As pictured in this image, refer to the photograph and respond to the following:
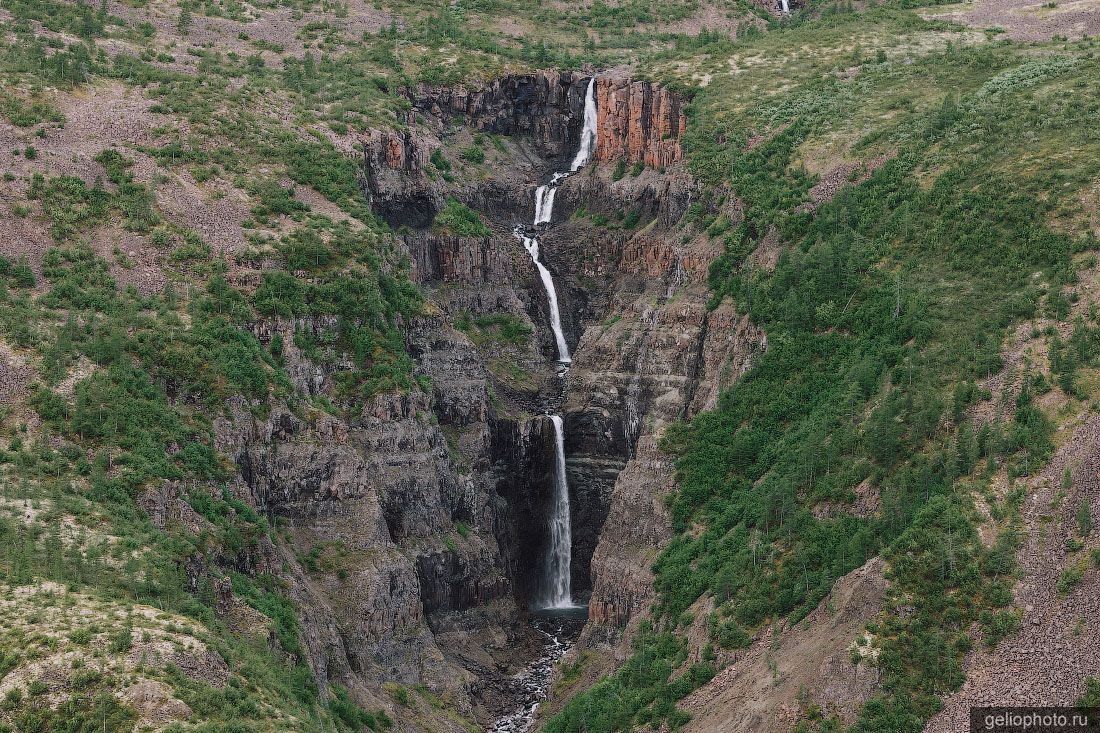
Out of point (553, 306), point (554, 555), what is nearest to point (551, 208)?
point (553, 306)

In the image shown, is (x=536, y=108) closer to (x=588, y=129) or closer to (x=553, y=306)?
(x=588, y=129)

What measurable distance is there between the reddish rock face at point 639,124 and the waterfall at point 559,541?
104ft

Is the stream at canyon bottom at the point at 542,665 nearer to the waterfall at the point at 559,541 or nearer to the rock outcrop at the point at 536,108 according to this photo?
the waterfall at the point at 559,541

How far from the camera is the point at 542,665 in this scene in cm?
11600

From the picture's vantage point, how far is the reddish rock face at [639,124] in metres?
148

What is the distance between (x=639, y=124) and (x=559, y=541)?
46275 mm

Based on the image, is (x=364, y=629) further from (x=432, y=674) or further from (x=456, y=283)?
(x=456, y=283)

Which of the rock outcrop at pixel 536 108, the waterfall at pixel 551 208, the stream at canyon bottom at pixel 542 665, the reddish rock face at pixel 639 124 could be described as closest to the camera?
the stream at canyon bottom at pixel 542 665

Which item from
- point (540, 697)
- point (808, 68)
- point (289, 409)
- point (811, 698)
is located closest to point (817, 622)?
point (811, 698)

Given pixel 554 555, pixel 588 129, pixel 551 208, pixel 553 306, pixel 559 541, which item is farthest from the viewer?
pixel 588 129

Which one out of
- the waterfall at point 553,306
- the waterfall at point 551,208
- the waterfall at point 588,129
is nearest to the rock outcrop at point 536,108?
the waterfall at point 588,129

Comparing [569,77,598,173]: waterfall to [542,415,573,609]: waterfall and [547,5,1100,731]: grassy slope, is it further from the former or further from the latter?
[542,415,573,609]: waterfall

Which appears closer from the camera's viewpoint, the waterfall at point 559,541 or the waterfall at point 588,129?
the waterfall at point 559,541

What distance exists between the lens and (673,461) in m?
117
